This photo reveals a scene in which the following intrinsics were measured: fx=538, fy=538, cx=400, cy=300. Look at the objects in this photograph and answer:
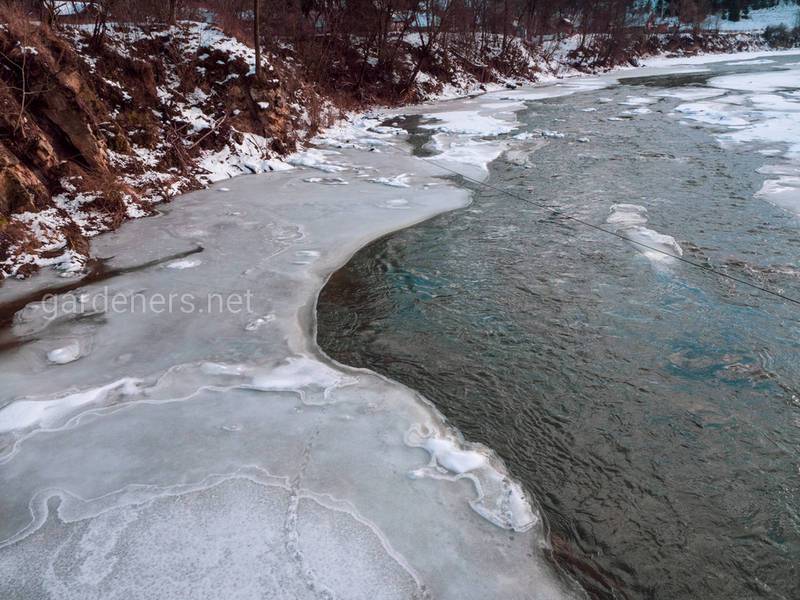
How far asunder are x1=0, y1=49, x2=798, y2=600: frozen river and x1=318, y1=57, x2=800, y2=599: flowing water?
295 mm

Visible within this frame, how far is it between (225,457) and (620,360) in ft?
10.1

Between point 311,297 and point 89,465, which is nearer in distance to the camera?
point 89,465

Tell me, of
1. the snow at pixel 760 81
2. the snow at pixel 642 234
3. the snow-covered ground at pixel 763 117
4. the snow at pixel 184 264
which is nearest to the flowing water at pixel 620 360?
the snow at pixel 642 234

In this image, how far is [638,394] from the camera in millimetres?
3934

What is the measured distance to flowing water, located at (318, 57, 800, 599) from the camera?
285 centimetres

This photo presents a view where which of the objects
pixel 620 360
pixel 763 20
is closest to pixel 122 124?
pixel 620 360

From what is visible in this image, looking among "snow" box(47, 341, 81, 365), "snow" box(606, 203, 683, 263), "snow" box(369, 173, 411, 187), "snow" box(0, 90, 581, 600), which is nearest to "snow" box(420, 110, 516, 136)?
"snow" box(369, 173, 411, 187)

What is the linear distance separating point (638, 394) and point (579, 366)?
49 centimetres

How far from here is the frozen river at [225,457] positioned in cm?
254

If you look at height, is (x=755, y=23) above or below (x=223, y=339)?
above

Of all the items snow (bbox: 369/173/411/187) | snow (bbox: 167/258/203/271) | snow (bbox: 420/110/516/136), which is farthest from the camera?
snow (bbox: 420/110/516/136)

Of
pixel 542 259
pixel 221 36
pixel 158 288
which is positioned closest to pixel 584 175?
pixel 542 259

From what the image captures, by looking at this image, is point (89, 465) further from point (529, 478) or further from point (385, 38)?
point (385, 38)

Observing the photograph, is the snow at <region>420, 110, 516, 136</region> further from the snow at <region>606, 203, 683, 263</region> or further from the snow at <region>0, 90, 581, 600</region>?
the snow at <region>0, 90, 581, 600</region>
